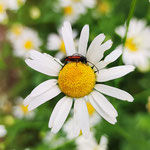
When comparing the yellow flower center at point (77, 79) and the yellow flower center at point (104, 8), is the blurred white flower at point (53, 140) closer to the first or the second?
the yellow flower center at point (77, 79)

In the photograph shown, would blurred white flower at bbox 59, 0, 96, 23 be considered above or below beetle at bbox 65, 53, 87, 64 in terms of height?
below

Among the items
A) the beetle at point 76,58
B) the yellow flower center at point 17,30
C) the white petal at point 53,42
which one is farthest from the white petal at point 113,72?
the yellow flower center at point 17,30

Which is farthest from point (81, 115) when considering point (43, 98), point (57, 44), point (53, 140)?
point (57, 44)

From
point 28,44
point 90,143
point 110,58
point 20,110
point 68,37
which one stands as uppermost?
point 68,37

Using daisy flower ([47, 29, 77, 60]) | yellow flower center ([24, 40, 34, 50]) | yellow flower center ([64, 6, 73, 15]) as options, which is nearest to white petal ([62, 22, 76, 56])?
daisy flower ([47, 29, 77, 60])

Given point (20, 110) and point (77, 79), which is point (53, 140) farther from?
point (77, 79)

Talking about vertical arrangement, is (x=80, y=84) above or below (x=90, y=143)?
above

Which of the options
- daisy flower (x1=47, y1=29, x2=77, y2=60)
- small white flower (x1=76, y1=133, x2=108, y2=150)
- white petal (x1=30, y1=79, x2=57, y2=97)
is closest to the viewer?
white petal (x1=30, y1=79, x2=57, y2=97)

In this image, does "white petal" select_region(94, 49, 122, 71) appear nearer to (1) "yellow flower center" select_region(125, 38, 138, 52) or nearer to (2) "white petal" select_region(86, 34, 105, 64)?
(2) "white petal" select_region(86, 34, 105, 64)
